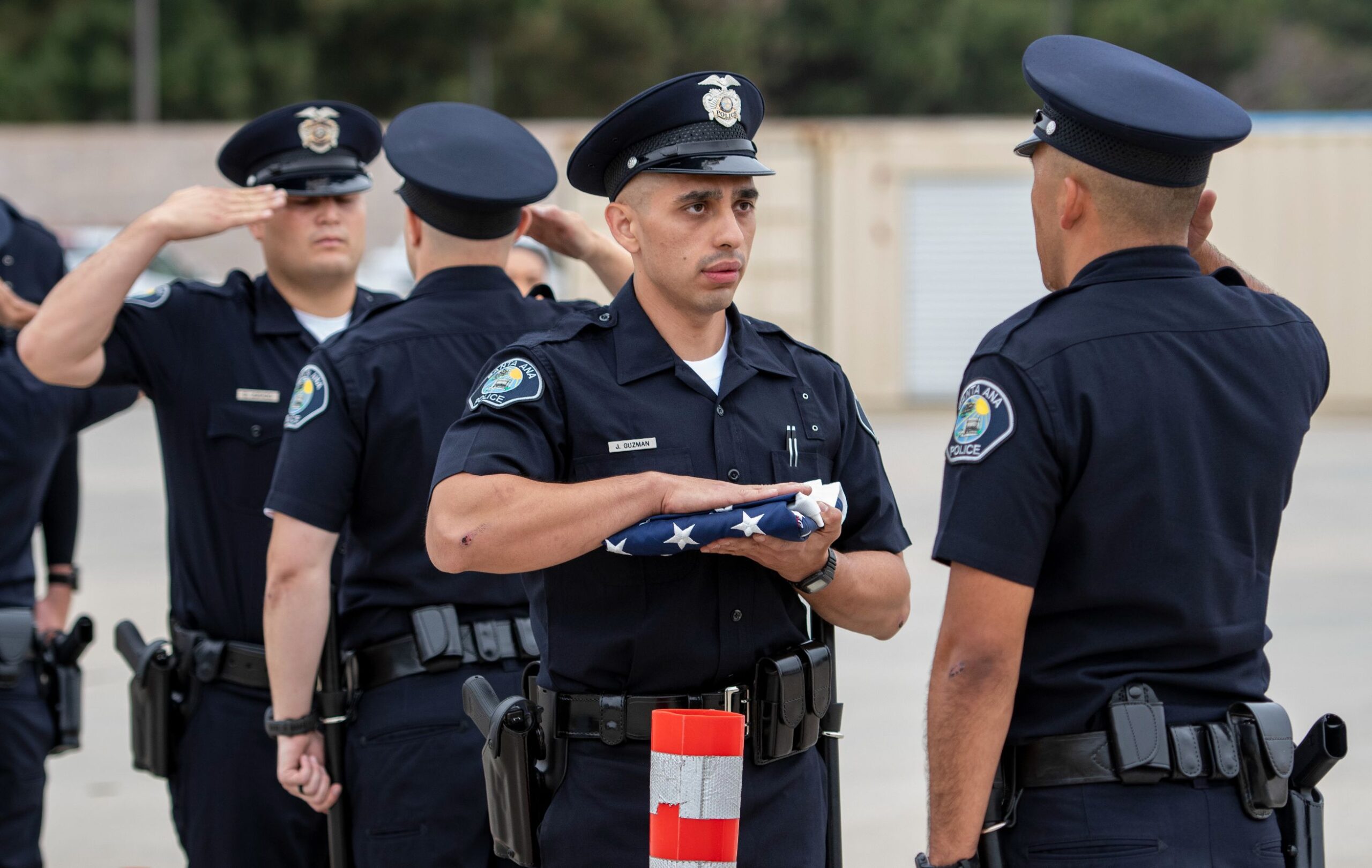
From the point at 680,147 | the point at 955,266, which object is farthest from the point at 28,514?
the point at 955,266

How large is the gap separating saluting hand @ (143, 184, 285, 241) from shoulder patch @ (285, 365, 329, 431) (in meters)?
0.54

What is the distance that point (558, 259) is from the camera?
1853 cm

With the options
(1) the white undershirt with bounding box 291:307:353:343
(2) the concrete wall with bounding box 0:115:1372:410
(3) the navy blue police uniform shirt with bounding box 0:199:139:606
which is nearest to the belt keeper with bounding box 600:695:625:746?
(1) the white undershirt with bounding box 291:307:353:343

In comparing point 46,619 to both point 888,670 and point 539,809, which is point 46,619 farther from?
point 888,670

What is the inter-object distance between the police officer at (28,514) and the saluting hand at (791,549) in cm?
233

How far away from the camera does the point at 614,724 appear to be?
2.58m

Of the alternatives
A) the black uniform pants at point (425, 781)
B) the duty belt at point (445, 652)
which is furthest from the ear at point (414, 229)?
the black uniform pants at point (425, 781)

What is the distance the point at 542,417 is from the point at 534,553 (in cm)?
26

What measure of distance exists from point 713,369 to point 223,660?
5.05 feet

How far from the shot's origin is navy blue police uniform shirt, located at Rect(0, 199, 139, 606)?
4.07m

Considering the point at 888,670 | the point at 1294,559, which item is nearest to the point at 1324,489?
the point at 1294,559

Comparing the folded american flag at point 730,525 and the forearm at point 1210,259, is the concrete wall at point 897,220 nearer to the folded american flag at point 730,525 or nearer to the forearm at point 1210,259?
the forearm at point 1210,259

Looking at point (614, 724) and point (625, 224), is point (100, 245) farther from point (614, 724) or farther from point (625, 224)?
point (614, 724)

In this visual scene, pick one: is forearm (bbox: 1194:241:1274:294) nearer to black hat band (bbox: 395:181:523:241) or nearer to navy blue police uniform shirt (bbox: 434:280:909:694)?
navy blue police uniform shirt (bbox: 434:280:909:694)
